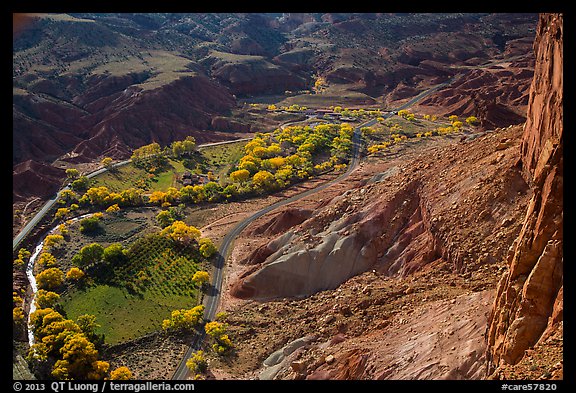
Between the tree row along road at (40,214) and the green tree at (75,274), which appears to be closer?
the green tree at (75,274)

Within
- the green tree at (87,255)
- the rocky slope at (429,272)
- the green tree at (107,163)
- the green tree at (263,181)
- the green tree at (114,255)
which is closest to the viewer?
the rocky slope at (429,272)

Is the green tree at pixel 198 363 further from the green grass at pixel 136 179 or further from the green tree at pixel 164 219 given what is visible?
the green grass at pixel 136 179

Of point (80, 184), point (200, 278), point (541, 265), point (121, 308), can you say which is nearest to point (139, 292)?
point (121, 308)

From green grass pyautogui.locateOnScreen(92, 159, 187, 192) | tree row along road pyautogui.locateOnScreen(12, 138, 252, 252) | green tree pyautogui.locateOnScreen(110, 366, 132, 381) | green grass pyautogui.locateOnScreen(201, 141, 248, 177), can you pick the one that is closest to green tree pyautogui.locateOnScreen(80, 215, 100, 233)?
tree row along road pyautogui.locateOnScreen(12, 138, 252, 252)

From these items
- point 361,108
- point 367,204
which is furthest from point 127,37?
point 367,204

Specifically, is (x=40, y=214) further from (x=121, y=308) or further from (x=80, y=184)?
(x=121, y=308)

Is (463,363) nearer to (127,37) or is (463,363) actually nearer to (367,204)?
(367,204)

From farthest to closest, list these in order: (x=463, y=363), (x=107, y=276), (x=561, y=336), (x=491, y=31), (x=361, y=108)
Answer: (x=491, y=31) < (x=361, y=108) < (x=107, y=276) < (x=463, y=363) < (x=561, y=336)

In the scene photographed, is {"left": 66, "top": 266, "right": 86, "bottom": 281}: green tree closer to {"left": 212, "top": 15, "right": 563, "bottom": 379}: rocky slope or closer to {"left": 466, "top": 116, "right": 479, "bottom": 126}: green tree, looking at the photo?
{"left": 212, "top": 15, "right": 563, "bottom": 379}: rocky slope

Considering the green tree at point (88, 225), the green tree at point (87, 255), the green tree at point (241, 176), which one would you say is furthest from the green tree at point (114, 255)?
the green tree at point (241, 176)
